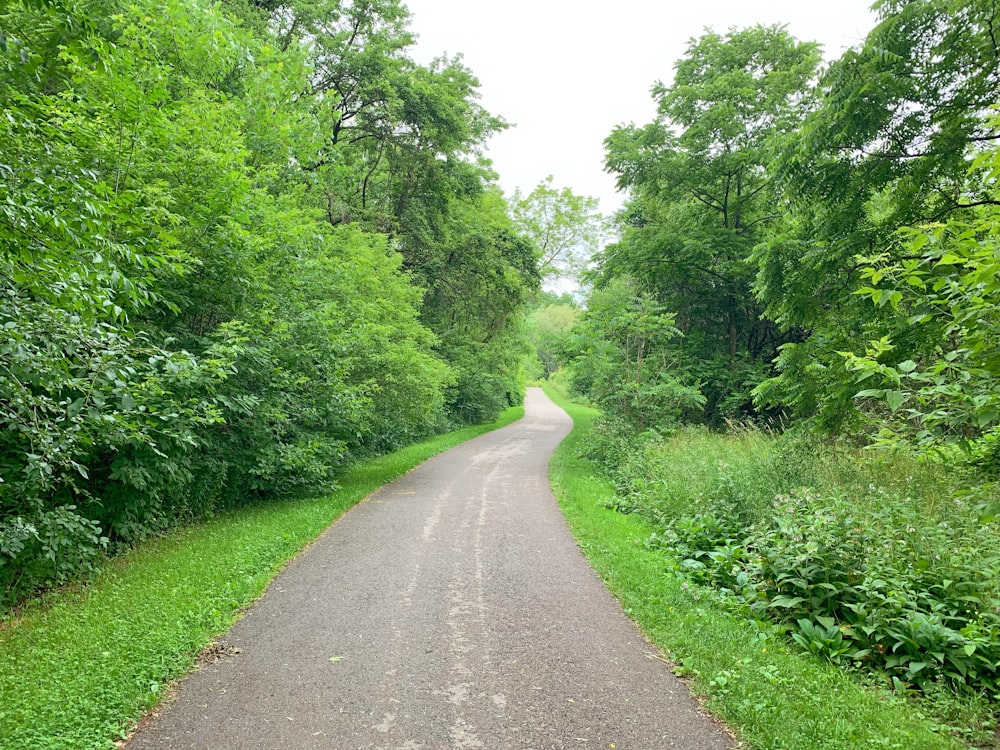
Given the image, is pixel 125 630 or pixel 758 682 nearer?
pixel 758 682

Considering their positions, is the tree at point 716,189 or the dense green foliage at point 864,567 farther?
the tree at point 716,189

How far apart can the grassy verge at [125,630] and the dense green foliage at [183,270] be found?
61cm

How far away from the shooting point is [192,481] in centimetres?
784

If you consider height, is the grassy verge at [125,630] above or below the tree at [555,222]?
below

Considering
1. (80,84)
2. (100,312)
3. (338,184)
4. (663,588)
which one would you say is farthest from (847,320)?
(338,184)

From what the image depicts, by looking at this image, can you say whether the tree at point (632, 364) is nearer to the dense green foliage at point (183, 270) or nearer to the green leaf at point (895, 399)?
the dense green foliage at point (183, 270)

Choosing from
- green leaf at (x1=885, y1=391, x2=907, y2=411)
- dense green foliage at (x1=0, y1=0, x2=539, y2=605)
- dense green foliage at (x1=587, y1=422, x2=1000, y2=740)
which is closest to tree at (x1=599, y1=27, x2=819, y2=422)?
dense green foliage at (x1=0, y1=0, x2=539, y2=605)

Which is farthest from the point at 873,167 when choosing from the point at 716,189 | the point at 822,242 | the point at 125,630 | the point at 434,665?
the point at 125,630

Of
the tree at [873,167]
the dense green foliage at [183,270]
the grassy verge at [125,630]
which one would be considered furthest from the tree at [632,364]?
the grassy verge at [125,630]

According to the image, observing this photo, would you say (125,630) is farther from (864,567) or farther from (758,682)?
(864,567)

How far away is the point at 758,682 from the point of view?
3.70 m

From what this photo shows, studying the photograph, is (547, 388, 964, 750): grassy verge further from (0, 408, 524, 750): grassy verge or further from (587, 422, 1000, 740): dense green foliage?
(0, 408, 524, 750): grassy verge

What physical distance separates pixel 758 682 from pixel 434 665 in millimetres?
2364

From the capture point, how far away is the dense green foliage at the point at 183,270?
12.6 ft
